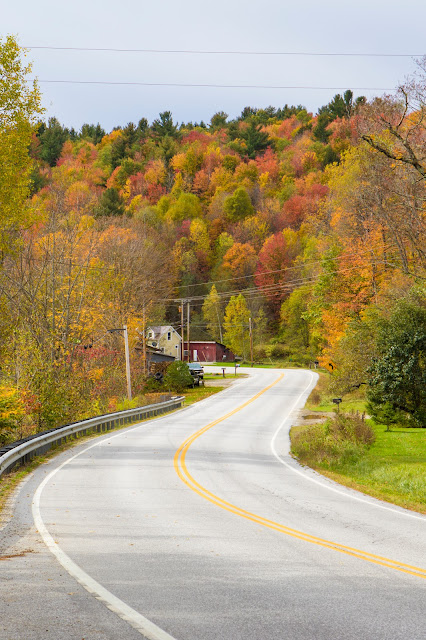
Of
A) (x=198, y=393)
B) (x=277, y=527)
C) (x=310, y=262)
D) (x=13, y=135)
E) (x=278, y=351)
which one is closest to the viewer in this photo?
(x=277, y=527)

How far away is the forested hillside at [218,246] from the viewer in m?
28.8

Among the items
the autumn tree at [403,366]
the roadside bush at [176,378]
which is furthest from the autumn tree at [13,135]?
the roadside bush at [176,378]

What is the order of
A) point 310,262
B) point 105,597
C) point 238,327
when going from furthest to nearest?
point 238,327 < point 310,262 < point 105,597

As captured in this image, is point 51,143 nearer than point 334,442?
No

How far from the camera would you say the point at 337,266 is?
5497 centimetres

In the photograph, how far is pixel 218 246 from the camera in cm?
11612

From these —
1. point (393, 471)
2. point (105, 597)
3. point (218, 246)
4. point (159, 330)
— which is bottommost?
point (393, 471)

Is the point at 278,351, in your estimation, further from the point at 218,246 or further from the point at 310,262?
the point at 218,246

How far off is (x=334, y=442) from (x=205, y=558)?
A: 57.2ft

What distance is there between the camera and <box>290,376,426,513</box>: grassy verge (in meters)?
17.2

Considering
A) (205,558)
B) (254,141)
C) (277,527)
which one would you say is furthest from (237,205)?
(205,558)

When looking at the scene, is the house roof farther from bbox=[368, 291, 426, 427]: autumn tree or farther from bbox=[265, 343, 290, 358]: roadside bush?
bbox=[368, 291, 426, 427]: autumn tree

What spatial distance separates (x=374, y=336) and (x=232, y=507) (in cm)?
2829

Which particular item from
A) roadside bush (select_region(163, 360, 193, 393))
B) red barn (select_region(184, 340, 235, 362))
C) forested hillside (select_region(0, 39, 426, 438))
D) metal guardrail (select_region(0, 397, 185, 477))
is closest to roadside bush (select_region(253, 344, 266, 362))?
forested hillside (select_region(0, 39, 426, 438))
